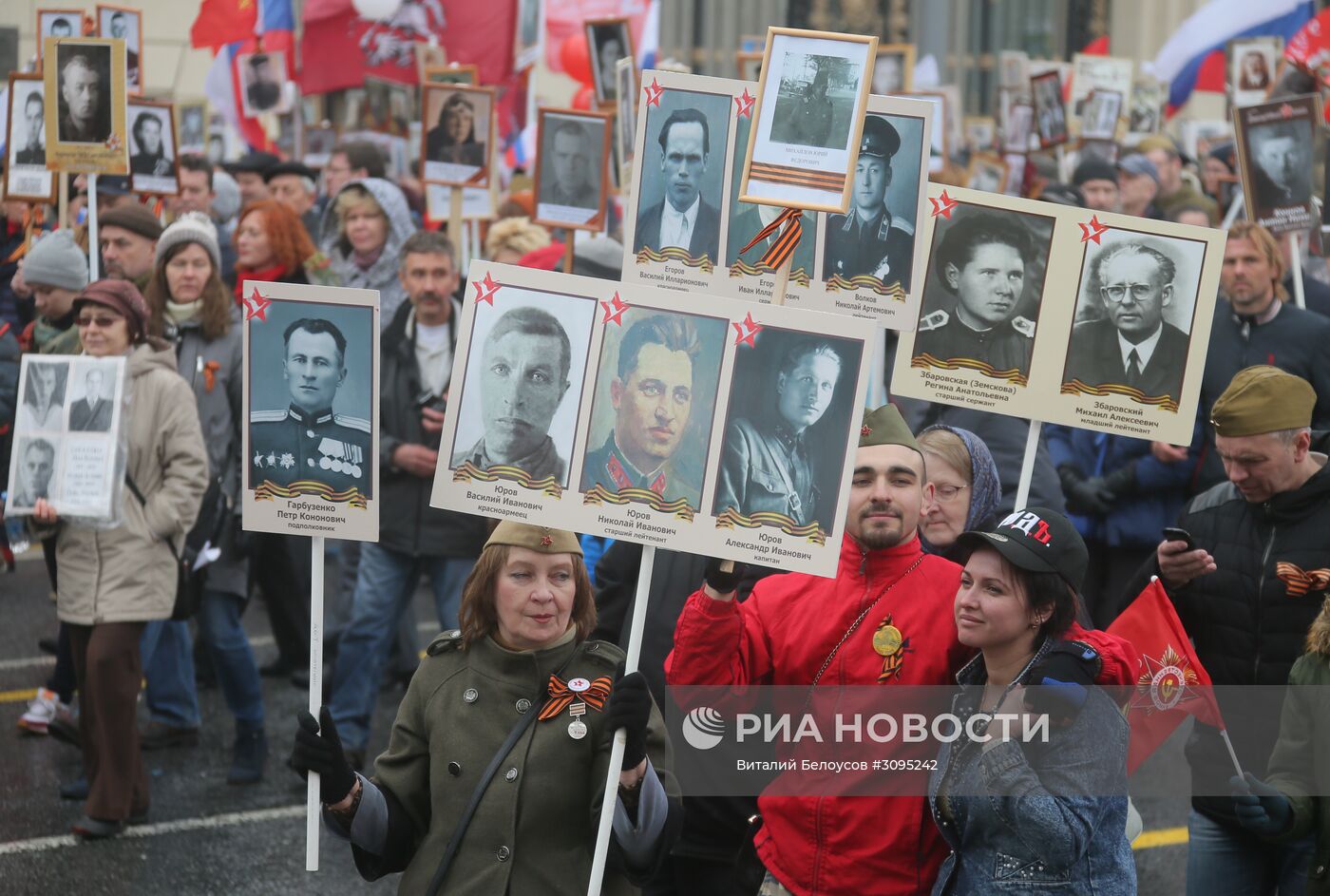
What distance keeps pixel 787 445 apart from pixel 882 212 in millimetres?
1057

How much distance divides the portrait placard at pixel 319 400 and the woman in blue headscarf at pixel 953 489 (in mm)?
1438

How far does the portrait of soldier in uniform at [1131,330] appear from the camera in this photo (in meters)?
4.13

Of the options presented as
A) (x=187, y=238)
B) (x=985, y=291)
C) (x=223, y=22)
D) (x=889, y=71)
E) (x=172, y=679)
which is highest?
(x=223, y=22)

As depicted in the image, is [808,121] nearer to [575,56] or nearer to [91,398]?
[91,398]

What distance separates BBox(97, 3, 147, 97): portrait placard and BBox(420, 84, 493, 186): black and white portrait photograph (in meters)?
1.73

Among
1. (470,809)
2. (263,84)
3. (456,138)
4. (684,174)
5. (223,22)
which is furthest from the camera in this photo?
(263,84)

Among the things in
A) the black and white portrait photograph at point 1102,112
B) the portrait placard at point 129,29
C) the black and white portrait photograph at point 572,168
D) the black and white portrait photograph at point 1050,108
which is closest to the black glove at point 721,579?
the black and white portrait photograph at point 572,168

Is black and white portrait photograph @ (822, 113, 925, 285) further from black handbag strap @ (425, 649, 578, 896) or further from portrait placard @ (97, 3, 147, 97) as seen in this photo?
portrait placard @ (97, 3, 147, 97)

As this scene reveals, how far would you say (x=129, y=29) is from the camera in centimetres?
943

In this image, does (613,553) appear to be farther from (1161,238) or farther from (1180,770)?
(1180,770)

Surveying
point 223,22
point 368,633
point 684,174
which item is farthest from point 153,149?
point 684,174

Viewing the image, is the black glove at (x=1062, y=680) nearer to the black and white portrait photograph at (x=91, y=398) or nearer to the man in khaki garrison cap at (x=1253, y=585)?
the man in khaki garrison cap at (x=1253, y=585)

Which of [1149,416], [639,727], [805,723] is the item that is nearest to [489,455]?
[639,727]

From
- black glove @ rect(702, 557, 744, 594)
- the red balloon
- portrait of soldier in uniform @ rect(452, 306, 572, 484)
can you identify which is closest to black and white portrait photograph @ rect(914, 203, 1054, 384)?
black glove @ rect(702, 557, 744, 594)
